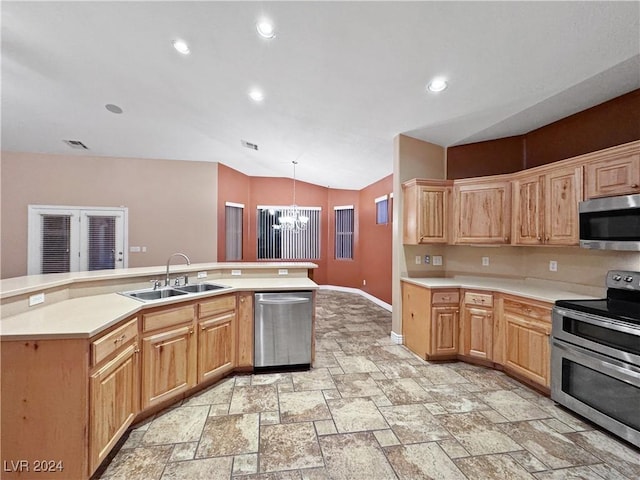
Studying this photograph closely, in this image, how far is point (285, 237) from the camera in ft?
26.1

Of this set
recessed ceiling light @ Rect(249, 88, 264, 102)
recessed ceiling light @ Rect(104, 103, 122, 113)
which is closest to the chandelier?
recessed ceiling light @ Rect(249, 88, 264, 102)

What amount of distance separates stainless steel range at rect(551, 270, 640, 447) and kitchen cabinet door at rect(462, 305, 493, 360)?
696 mm

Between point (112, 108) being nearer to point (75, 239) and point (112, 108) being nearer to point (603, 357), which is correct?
point (75, 239)

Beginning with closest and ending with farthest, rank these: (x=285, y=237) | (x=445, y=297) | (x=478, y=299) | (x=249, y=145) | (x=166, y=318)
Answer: (x=166, y=318) → (x=478, y=299) → (x=445, y=297) → (x=249, y=145) → (x=285, y=237)

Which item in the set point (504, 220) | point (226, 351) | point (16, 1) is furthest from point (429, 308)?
point (16, 1)

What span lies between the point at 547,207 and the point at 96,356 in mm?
3831

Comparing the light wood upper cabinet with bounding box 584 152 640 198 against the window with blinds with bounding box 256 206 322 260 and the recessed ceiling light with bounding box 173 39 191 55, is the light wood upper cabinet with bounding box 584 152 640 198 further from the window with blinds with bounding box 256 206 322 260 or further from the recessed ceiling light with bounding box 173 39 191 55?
the window with blinds with bounding box 256 206 322 260

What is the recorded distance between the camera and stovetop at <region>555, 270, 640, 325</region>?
2092mm

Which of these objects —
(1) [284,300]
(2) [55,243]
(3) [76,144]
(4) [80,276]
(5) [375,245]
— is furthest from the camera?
(5) [375,245]

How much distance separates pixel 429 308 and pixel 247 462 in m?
2.34

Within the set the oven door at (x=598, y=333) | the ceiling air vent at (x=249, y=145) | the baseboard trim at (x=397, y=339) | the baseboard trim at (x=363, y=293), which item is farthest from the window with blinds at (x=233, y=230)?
the oven door at (x=598, y=333)

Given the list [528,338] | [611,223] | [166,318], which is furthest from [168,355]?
[611,223]

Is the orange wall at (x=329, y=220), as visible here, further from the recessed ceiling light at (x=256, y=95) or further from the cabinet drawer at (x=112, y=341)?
the cabinet drawer at (x=112, y=341)

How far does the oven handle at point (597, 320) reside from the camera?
195cm
